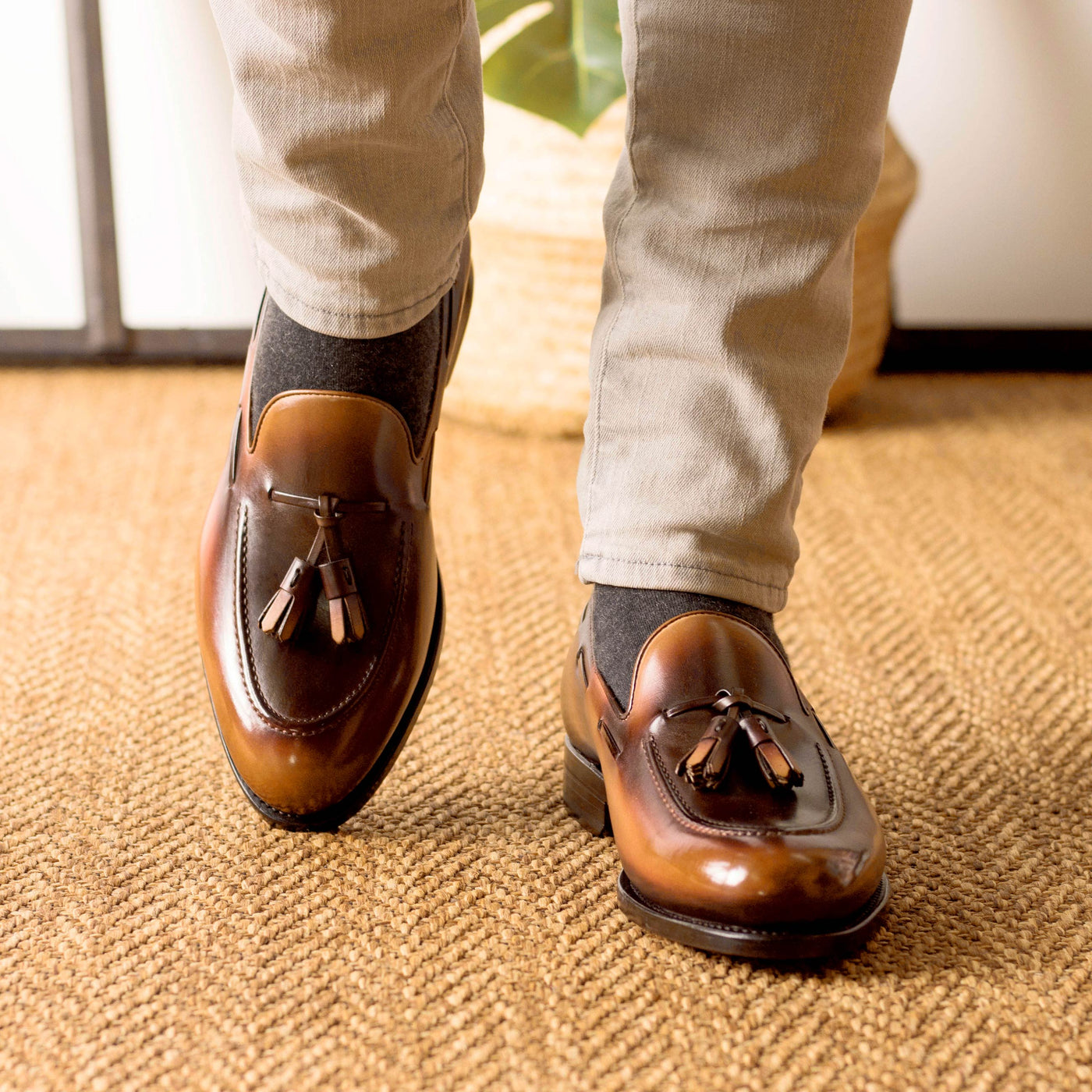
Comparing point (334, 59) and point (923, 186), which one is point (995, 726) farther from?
point (923, 186)

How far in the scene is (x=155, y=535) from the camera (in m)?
0.92

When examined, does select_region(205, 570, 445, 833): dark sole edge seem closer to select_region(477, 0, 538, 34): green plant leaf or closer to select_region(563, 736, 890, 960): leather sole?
select_region(563, 736, 890, 960): leather sole

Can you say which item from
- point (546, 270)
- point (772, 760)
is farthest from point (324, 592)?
point (546, 270)

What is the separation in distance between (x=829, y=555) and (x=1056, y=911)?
1.41 feet

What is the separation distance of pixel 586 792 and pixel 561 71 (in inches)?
28.8

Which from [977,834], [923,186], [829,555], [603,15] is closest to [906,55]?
[923,186]

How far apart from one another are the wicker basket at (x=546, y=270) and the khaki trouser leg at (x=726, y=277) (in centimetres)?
52

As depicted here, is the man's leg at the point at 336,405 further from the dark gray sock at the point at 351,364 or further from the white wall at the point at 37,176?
the white wall at the point at 37,176

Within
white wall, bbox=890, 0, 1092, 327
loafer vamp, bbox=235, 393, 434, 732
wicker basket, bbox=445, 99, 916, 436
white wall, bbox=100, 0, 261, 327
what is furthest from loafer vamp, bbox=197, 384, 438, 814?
white wall, bbox=890, 0, 1092, 327

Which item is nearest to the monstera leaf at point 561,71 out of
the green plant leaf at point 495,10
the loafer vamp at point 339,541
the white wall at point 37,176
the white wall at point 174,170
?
the green plant leaf at point 495,10

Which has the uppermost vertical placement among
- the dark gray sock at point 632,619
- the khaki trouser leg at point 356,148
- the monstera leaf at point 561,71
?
the khaki trouser leg at point 356,148

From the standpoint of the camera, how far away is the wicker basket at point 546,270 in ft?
3.55

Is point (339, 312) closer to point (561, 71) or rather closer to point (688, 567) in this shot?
point (688, 567)

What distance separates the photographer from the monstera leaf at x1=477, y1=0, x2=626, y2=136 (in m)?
1.05
